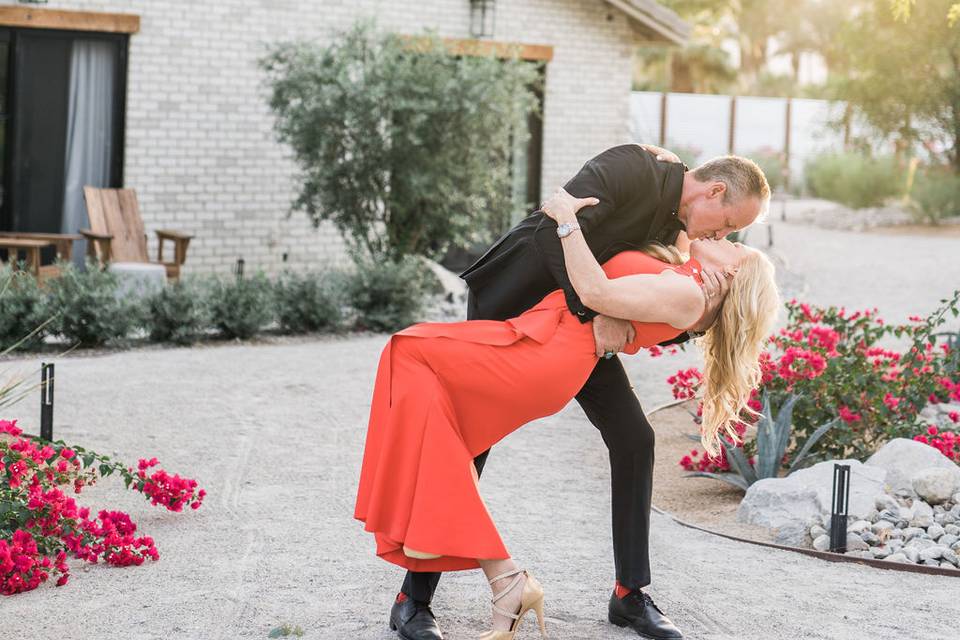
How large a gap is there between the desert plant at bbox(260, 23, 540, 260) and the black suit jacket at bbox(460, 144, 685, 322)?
7729mm

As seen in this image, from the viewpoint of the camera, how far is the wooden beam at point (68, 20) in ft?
39.5

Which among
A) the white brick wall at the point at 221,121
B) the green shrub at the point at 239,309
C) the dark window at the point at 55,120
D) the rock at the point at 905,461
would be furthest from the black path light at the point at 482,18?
the rock at the point at 905,461

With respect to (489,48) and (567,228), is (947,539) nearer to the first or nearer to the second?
(567,228)

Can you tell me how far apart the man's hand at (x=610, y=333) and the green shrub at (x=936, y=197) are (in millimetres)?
20585

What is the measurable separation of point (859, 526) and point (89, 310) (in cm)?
641

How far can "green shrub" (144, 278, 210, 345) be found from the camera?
10375 mm

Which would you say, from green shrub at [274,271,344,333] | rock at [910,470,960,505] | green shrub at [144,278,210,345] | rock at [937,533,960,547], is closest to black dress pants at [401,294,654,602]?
rock at [937,533,960,547]

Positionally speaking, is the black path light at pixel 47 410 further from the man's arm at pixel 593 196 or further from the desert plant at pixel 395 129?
the desert plant at pixel 395 129

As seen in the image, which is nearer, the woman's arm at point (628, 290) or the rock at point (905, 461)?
the woman's arm at point (628, 290)

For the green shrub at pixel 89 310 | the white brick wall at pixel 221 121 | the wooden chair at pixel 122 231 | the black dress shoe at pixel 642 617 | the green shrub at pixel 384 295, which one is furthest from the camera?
the white brick wall at pixel 221 121

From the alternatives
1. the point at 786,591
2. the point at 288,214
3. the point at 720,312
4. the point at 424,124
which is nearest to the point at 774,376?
the point at 786,591

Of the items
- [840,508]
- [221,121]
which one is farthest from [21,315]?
[840,508]

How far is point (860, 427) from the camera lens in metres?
6.86

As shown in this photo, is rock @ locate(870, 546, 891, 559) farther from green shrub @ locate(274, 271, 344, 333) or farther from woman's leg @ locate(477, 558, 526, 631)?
green shrub @ locate(274, 271, 344, 333)
